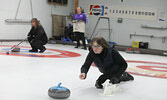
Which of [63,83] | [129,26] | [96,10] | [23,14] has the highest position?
[96,10]

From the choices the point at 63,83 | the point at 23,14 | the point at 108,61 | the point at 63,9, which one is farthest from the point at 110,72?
the point at 63,9

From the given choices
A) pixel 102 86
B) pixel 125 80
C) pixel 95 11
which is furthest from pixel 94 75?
pixel 95 11

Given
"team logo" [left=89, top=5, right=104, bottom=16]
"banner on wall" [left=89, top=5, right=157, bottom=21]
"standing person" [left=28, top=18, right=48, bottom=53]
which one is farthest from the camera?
"team logo" [left=89, top=5, right=104, bottom=16]

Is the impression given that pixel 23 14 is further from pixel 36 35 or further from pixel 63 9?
pixel 36 35

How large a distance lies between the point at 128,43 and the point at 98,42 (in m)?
7.51

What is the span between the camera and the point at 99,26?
11.0m

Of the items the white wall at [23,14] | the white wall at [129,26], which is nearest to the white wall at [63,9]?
the white wall at [23,14]

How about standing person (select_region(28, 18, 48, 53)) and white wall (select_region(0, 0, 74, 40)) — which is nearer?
standing person (select_region(28, 18, 48, 53))

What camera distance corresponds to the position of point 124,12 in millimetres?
10375

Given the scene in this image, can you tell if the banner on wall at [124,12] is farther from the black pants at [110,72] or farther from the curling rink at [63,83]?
the black pants at [110,72]

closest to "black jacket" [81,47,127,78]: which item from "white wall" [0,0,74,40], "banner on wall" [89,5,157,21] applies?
"white wall" [0,0,74,40]

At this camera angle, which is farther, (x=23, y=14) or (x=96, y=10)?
(x=96, y=10)

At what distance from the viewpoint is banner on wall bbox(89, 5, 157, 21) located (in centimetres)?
989

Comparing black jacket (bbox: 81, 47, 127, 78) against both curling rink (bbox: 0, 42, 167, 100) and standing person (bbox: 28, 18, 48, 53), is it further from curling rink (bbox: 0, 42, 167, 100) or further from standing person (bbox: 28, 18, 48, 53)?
standing person (bbox: 28, 18, 48, 53)
